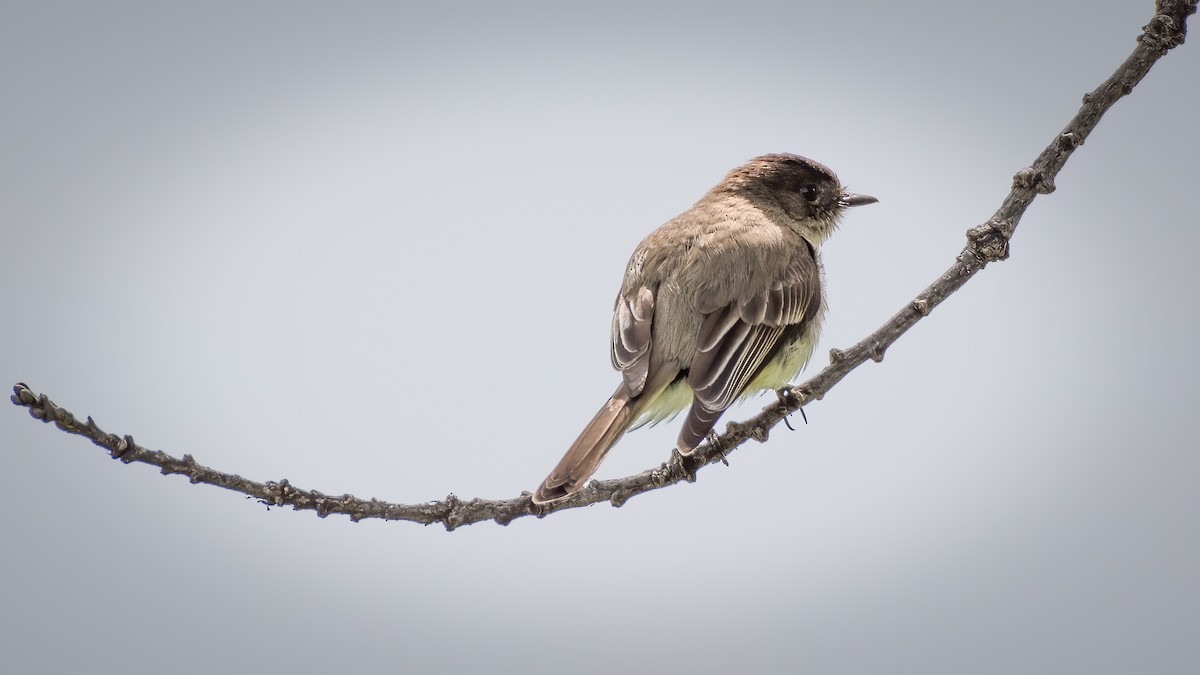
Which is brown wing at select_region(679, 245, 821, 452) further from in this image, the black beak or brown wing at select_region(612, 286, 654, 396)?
the black beak

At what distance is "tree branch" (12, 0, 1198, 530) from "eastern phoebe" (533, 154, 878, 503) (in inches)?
8.9

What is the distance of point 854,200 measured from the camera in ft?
16.8

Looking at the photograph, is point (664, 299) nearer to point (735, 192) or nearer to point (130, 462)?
point (735, 192)

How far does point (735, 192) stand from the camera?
17.1ft

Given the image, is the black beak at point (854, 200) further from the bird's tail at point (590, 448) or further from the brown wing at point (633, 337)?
the bird's tail at point (590, 448)

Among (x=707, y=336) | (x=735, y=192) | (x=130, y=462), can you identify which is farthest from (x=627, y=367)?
(x=130, y=462)

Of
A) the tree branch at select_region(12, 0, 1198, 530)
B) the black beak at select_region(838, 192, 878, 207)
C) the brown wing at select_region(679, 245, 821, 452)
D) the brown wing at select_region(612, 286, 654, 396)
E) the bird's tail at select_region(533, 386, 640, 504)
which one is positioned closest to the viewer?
the tree branch at select_region(12, 0, 1198, 530)

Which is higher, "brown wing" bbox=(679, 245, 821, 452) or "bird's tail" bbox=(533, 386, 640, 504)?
"brown wing" bbox=(679, 245, 821, 452)

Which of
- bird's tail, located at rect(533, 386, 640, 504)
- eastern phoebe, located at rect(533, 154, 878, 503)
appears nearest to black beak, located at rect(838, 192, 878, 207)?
eastern phoebe, located at rect(533, 154, 878, 503)

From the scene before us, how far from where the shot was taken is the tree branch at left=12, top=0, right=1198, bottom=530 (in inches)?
102

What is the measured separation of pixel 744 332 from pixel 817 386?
1.06m

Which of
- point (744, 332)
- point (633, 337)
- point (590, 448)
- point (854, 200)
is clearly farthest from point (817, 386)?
point (854, 200)

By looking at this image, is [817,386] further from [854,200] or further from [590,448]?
[854,200]

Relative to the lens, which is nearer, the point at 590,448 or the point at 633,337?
the point at 590,448
